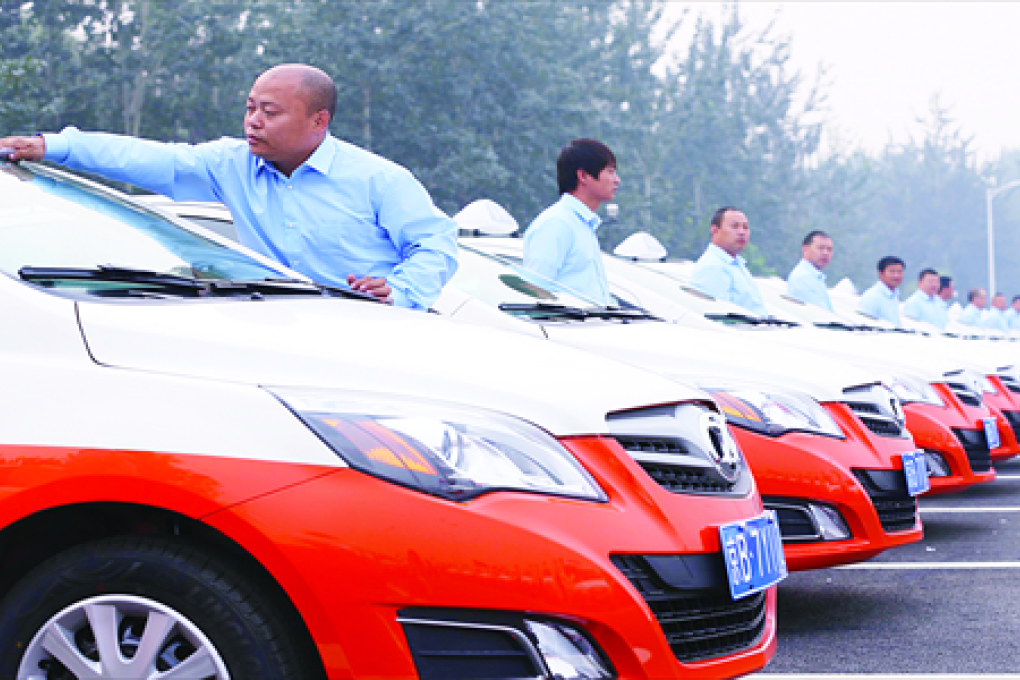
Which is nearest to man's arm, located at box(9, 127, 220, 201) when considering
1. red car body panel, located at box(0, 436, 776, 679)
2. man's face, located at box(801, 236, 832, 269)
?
red car body panel, located at box(0, 436, 776, 679)

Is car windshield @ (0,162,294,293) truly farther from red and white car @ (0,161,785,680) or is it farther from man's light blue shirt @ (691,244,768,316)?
man's light blue shirt @ (691,244,768,316)

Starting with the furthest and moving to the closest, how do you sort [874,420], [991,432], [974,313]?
[974,313] → [991,432] → [874,420]

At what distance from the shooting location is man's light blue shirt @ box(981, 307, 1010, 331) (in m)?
28.5

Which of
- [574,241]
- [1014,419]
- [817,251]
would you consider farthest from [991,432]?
[817,251]

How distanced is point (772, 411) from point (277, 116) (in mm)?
1958

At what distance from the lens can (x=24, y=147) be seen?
395 cm

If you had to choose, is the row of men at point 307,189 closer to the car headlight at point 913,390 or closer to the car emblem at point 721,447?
the car emblem at point 721,447

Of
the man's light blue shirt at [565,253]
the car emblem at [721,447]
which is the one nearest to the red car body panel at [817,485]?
the car emblem at [721,447]

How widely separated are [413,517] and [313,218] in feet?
7.25

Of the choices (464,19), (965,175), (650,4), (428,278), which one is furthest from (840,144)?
(428,278)

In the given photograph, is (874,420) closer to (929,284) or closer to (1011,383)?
(1011,383)

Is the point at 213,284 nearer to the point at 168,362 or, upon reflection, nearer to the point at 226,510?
the point at 168,362

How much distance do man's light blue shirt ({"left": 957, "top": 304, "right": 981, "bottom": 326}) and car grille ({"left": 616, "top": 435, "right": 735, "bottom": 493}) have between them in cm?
2575

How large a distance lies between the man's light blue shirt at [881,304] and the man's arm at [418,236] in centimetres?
993
